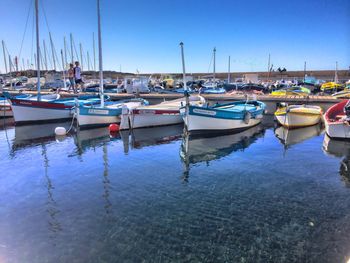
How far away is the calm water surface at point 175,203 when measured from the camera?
590cm

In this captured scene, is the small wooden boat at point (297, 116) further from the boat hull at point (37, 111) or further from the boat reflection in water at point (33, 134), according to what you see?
the boat hull at point (37, 111)

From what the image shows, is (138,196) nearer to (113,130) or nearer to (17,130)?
(113,130)

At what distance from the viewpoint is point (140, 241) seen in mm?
6207

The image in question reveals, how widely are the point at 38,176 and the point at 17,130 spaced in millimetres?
10889

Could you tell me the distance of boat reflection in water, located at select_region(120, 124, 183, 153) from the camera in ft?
49.9

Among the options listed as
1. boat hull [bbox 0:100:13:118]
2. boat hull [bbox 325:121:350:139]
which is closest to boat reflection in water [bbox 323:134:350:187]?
boat hull [bbox 325:121:350:139]

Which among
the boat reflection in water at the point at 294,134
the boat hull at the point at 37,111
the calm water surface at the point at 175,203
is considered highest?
the boat hull at the point at 37,111

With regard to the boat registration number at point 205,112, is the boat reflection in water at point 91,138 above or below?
below

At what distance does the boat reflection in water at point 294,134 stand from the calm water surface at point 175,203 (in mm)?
945

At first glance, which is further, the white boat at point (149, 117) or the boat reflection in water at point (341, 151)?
Answer: the white boat at point (149, 117)

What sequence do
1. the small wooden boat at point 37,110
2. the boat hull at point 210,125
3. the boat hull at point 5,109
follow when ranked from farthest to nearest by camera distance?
the boat hull at point 5,109
the small wooden boat at point 37,110
the boat hull at point 210,125

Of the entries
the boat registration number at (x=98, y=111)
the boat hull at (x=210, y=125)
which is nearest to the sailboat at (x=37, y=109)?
the boat registration number at (x=98, y=111)

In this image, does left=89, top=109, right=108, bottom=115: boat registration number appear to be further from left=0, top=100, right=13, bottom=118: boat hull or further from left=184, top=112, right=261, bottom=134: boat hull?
left=0, top=100, right=13, bottom=118: boat hull

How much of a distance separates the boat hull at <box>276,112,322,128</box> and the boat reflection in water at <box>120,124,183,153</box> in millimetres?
6674
